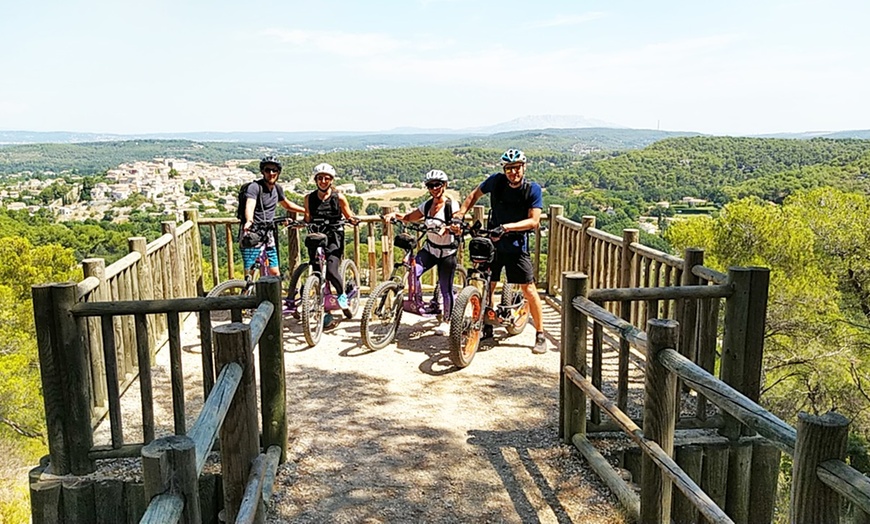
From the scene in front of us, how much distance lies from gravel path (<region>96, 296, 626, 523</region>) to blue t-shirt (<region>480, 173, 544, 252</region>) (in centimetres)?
111

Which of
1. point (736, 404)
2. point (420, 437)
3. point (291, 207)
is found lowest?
point (420, 437)

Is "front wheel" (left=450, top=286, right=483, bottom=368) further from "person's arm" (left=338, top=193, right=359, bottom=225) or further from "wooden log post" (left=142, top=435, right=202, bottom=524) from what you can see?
"wooden log post" (left=142, top=435, right=202, bottom=524)

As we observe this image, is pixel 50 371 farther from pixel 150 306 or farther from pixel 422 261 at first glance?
pixel 422 261

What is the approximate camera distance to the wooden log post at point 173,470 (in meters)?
1.55

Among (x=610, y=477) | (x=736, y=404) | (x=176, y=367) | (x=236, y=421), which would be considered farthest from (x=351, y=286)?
(x=736, y=404)

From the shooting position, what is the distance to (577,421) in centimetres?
427

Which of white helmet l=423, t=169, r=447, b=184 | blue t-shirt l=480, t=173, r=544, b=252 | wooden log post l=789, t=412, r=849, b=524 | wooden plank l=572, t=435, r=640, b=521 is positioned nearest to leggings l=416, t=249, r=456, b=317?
blue t-shirt l=480, t=173, r=544, b=252

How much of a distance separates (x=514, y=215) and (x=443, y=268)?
0.85 metres

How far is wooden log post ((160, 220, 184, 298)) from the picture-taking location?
680 cm

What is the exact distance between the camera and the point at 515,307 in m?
6.68

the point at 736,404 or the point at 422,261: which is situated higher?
the point at 736,404

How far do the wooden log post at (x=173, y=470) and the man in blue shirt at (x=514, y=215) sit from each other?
4.29m

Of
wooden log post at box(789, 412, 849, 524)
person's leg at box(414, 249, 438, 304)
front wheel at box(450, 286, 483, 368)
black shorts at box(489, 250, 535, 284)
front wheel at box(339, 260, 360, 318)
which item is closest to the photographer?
wooden log post at box(789, 412, 849, 524)

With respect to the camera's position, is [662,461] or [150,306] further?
[150,306]
